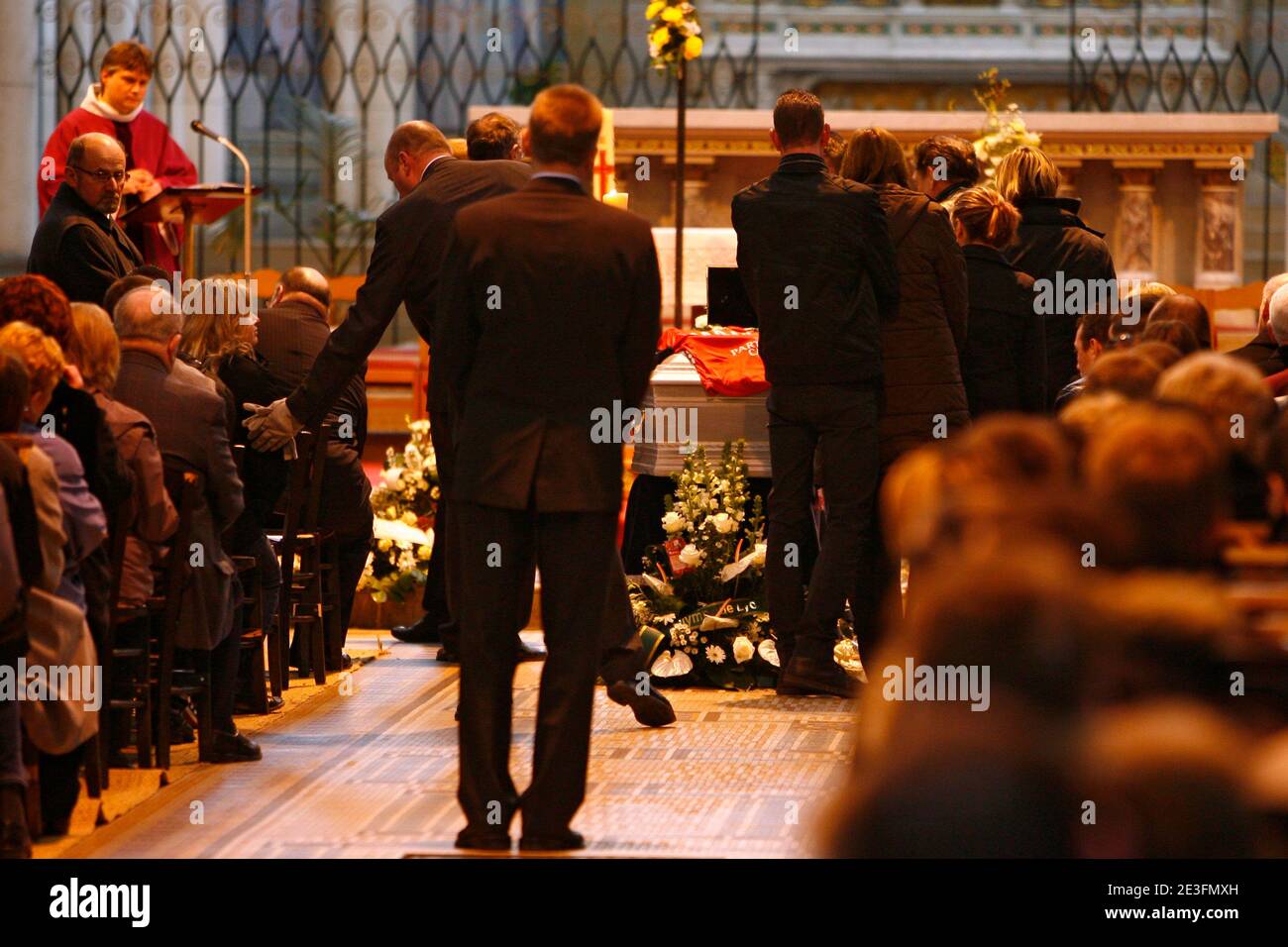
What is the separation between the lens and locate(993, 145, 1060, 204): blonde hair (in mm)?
6773

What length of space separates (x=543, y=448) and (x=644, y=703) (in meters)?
1.73

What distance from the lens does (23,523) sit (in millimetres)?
4434

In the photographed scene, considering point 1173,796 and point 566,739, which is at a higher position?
point 1173,796

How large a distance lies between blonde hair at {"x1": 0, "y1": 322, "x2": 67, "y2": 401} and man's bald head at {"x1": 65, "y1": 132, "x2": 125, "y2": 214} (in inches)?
82.3

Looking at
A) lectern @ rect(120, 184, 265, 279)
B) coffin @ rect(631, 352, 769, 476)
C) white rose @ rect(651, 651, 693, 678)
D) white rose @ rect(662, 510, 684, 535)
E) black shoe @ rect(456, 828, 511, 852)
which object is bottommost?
white rose @ rect(651, 651, 693, 678)

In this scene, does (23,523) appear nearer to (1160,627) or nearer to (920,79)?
(1160,627)

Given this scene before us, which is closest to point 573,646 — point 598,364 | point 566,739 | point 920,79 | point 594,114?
point 566,739

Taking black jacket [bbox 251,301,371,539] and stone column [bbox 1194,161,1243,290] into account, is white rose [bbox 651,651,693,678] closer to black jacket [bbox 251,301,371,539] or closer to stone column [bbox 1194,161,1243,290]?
black jacket [bbox 251,301,371,539]

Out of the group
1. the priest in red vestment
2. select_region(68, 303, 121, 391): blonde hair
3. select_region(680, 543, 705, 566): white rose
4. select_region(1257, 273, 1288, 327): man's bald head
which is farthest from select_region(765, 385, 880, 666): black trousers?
the priest in red vestment

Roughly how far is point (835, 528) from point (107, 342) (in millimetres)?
2260

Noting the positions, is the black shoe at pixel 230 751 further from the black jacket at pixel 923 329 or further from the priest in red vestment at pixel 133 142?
the priest in red vestment at pixel 133 142

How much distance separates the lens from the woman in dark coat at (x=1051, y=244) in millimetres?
6703

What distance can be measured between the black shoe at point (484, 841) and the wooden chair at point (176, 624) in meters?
1.35

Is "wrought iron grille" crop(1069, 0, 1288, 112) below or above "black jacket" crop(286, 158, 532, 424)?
above
